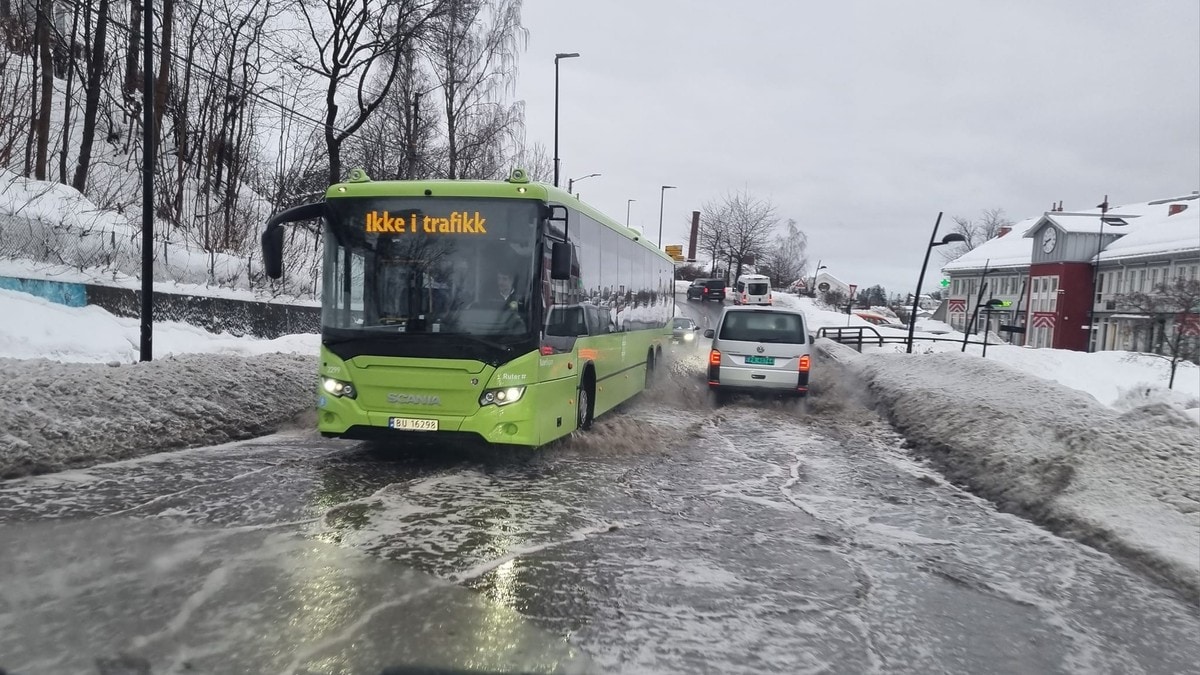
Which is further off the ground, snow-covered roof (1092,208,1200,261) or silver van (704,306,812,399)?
snow-covered roof (1092,208,1200,261)

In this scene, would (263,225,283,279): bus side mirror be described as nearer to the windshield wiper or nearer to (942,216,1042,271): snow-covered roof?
the windshield wiper

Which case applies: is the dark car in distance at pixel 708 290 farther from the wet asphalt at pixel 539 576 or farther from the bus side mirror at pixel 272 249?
the bus side mirror at pixel 272 249

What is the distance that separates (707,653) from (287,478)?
5337 mm

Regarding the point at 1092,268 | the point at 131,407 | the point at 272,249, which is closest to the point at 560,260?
the point at 272,249

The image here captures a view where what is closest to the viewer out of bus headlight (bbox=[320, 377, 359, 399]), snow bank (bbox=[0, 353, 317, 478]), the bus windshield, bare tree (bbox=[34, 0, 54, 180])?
snow bank (bbox=[0, 353, 317, 478])

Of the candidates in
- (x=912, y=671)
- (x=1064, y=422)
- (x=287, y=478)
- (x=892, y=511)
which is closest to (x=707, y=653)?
(x=912, y=671)

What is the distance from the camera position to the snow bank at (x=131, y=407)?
841cm

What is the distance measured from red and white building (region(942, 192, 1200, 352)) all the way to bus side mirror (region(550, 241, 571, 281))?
44880 millimetres

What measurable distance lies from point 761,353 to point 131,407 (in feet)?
33.6

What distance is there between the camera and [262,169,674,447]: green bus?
28.2 feet

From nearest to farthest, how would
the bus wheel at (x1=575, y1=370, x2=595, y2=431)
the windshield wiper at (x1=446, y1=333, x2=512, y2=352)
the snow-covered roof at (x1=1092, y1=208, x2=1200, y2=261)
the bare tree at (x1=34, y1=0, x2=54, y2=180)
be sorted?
the windshield wiper at (x1=446, y1=333, x2=512, y2=352) → the bus wheel at (x1=575, y1=370, x2=595, y2=431) → the bare tree at (x1=34, y1=0, x2=54, y2=180) → the snow-covered roof at (x1=1092, y1=208, x2=1200, y2=261)

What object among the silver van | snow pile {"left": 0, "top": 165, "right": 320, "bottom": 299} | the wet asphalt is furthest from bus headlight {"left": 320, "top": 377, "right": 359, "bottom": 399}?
snow pile {"left": 0, "top": 165, "right": 320, "bottom": 299}

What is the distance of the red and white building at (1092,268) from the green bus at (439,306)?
45230 millimetres

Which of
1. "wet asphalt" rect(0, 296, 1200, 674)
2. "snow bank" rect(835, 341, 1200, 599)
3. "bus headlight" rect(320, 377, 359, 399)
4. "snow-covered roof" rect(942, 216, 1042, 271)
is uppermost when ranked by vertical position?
"snow-covered roof" rect(942, 216, 1042, 271)
